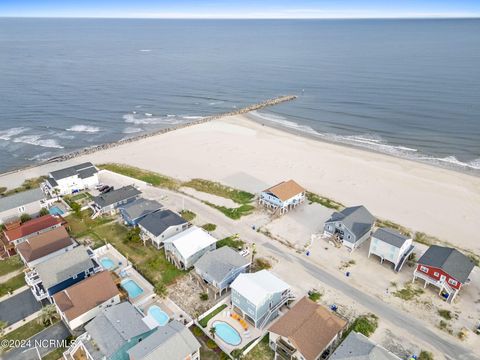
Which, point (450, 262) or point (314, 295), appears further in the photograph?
point (450, 262)

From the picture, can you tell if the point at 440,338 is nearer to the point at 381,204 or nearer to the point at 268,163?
the point at 381,204

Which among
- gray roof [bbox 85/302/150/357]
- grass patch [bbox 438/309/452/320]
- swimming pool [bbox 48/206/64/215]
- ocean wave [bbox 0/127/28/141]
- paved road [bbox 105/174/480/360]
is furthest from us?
ocean wave [bbox 0/127/28/141]

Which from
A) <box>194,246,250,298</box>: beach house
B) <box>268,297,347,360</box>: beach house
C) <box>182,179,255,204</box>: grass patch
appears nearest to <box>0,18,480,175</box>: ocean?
<box>182,179,255,204</box>: grass patch

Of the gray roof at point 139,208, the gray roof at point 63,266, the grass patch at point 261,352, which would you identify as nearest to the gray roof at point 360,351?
Answer: the grass patch at point 261,352

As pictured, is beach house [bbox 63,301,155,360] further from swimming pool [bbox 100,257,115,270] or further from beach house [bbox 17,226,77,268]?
beach house [bbox 17,226,77,268]

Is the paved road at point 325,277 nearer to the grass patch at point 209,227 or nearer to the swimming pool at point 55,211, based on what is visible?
the grass patch at point 209,227

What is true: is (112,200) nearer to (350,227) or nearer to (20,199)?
(20,199)

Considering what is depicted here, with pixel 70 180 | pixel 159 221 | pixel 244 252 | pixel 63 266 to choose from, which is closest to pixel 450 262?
pixel 244 252
